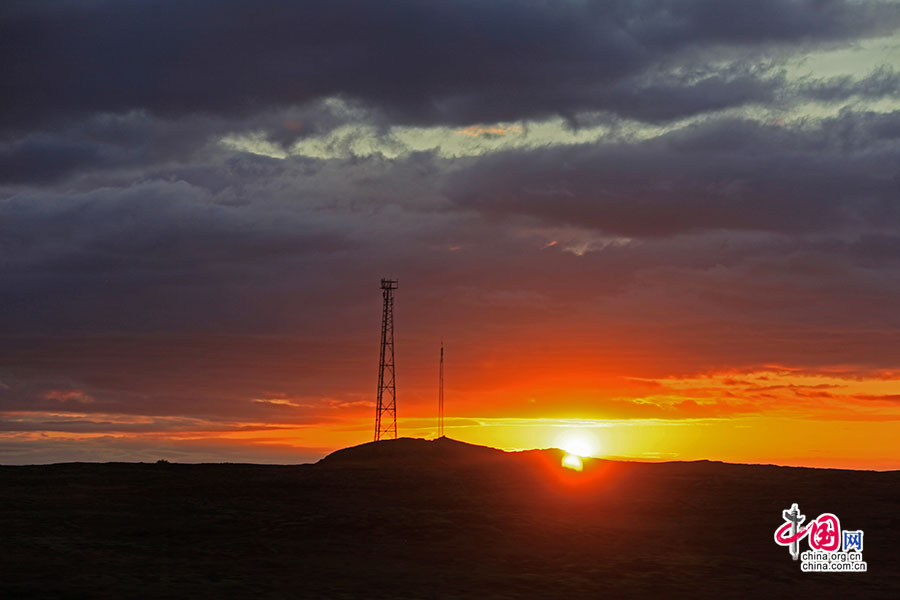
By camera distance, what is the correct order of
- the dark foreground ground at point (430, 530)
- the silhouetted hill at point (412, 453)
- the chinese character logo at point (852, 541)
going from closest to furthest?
the dark foreground ground at point (430, 530)
the chinese character logo at point (852, 541)
the silhouetted hill at point (412, 453)

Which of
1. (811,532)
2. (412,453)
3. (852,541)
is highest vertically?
(412,453)

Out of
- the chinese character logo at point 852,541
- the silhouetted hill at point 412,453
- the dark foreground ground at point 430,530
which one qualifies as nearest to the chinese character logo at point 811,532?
the chinese character logo at point 852,541

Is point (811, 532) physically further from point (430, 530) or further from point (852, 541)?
point (430, 530)

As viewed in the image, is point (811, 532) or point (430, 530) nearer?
point (430, 530)

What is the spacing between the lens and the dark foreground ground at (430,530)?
27.7m

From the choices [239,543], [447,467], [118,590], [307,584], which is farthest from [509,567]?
[447,467]

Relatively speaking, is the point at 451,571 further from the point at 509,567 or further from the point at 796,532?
the point at 796,532

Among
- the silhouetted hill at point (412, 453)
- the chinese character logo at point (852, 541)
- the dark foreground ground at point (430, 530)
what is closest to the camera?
the dark foreground ground at point (430, 530)

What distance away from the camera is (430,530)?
120 ft

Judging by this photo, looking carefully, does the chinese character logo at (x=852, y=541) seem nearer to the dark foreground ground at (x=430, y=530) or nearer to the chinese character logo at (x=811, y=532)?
the chinese character logo at (x=811, y=532)

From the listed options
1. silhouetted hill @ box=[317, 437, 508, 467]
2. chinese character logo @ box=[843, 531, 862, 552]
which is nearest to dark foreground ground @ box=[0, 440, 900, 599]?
chinese character logo @ box=[843, 531, 862, 552]

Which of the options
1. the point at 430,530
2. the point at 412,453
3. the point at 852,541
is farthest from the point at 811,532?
the point at 412,453

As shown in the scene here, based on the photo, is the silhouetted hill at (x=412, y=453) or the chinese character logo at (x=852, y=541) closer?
the chinese character logo at (x=852, y=541)

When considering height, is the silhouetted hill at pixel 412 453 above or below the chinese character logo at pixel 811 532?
above
